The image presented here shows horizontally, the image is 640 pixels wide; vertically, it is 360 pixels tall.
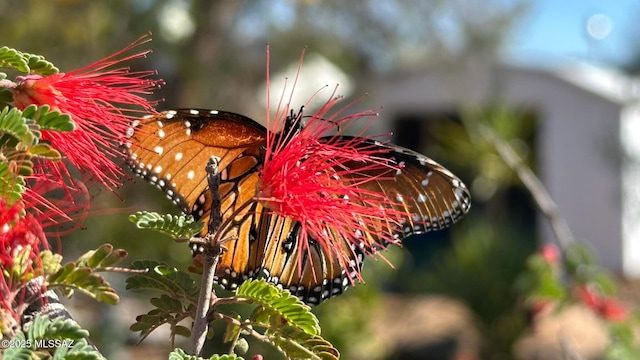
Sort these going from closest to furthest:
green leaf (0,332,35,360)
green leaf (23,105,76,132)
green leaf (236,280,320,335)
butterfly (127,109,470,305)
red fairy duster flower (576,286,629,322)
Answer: green leaf (0,332,35,360), green leaf (23,105,76,132), green leaf (236,280,320,335), butterfly (127,109,470,305), red fairy duster flower (576,286,629,322)

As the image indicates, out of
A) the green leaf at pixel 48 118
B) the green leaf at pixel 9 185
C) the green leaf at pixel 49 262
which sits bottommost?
the green leaf at pixel 49 262

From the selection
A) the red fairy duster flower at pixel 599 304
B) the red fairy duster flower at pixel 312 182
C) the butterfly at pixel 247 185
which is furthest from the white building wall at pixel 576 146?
the red fairy duster flower at pixel 312 182

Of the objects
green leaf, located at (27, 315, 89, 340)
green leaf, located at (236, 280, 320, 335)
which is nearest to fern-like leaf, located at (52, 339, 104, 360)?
green leaf, located at (27, 315, 89, 340)

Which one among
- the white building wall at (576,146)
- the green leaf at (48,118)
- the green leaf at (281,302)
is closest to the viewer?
the green leaf at (48,118)

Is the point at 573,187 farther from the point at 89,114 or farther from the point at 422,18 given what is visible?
the point at 89,114

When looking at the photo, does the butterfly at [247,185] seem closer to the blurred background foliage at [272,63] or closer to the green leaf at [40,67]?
the green leaf at [40,67]

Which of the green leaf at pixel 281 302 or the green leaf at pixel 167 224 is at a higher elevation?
the green leaf at pixel 167 224

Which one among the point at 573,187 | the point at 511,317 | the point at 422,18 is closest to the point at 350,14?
the point at 422,18

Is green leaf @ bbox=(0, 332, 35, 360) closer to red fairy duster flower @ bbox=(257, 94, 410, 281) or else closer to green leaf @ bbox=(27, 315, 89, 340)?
green leaf @ bbox=(27, 315, 89, 340)
